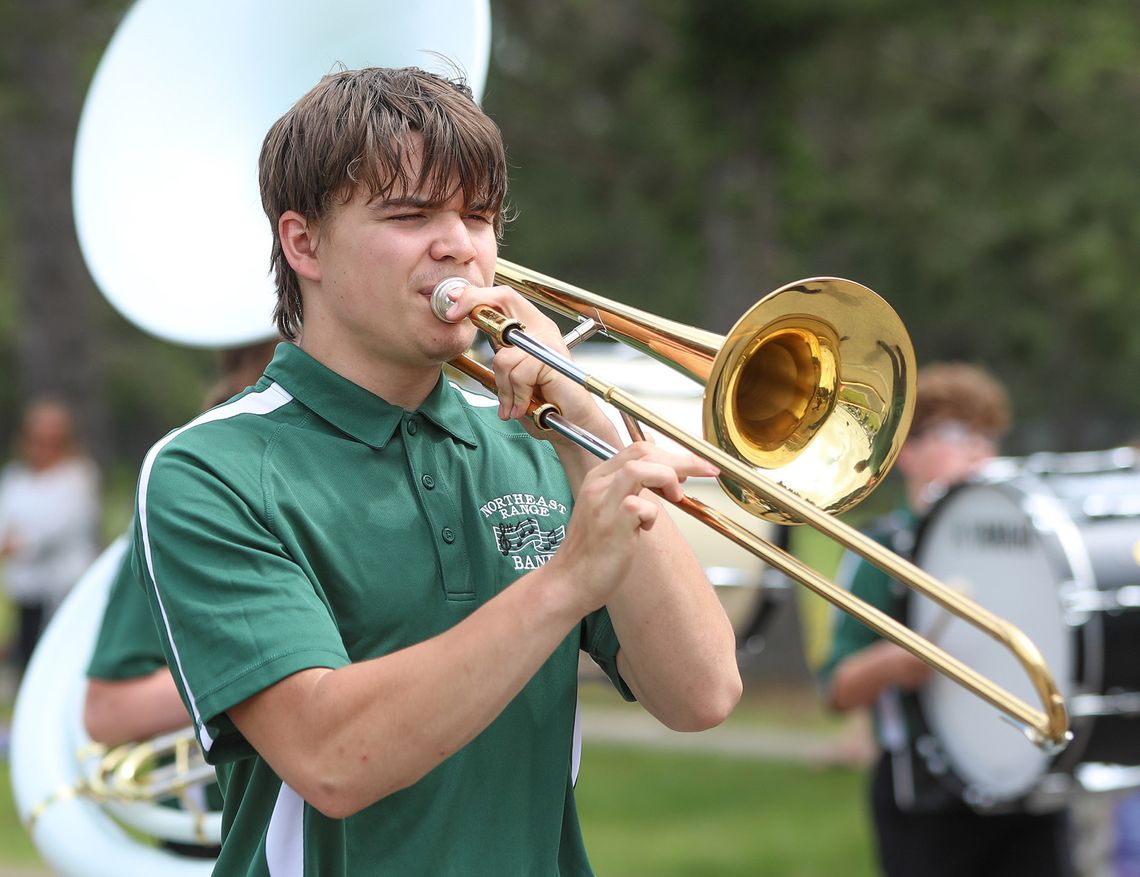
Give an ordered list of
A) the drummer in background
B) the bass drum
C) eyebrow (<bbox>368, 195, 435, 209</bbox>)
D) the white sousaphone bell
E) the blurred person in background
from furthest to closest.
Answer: the blurred person in background
the drummer in background
the bass drum
the white sousaphone bell
eyebrow (<bbox>368, 195, 435, 209</bbox>)

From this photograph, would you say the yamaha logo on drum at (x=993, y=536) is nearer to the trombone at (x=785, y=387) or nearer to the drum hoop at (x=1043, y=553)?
the drum hoop at (x=1043, y=553)

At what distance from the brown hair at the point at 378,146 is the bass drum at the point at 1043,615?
286 centimetres

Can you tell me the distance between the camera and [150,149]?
310cm

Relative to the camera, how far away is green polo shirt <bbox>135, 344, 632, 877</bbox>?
185cm

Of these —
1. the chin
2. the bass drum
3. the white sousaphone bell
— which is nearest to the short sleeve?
Result: the chin

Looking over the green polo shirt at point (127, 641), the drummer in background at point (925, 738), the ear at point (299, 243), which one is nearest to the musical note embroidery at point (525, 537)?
the ear at point (299, 243)

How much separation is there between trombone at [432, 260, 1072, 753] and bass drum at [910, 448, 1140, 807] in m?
2.29

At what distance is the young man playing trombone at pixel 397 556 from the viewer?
1.78m

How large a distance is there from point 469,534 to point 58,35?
8446 mm

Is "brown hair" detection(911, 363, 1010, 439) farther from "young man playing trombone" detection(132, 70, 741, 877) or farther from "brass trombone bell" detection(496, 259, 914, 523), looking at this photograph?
"young man playing trombone" detection(132, 70, 741, 877)

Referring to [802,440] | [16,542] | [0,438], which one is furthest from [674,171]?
[0,438]

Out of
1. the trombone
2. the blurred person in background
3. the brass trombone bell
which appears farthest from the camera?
the blurred person in background

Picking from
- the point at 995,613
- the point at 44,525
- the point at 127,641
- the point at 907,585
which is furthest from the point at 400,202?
the point at 44,525

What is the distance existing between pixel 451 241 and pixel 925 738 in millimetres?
3202
